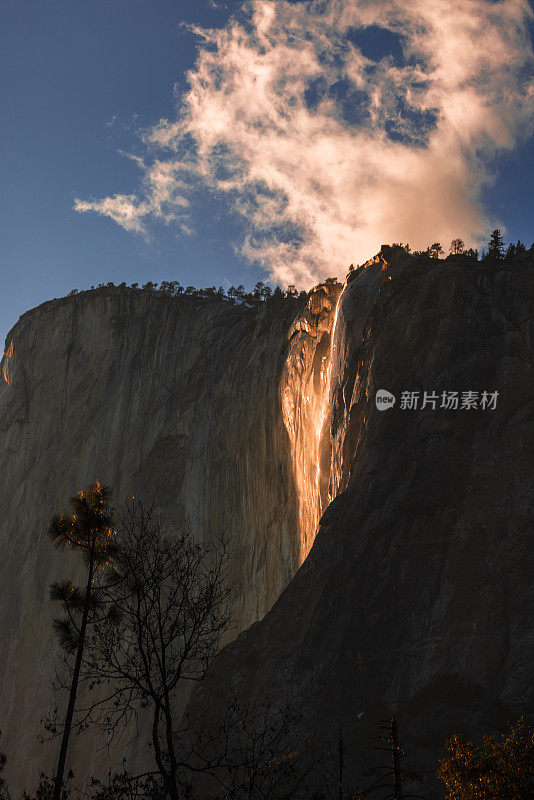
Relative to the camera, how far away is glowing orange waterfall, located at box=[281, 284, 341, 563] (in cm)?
3619

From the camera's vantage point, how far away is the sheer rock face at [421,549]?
22.1 m

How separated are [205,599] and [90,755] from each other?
118 feet

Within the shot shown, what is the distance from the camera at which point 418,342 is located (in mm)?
30734

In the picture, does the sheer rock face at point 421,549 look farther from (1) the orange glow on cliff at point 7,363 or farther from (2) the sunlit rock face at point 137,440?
(1) the orange glow on cliff at point 7,363

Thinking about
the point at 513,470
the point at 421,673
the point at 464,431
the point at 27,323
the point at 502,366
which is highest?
the point at 27,323

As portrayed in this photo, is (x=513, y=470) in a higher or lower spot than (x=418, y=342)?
lower

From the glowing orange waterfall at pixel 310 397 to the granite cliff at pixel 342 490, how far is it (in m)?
0.13

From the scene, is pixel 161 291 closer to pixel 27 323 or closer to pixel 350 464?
pixel 27 323

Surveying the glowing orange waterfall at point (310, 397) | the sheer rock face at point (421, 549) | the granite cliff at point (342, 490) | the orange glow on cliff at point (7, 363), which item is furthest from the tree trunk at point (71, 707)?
the orange glow on cliff at point (7, 363)

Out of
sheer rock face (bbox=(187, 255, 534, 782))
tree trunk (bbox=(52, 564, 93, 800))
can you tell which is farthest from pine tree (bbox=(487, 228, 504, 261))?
tree trunk (bbox=(52, 564, 93, 800))

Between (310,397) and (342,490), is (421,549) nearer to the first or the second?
(342,490)

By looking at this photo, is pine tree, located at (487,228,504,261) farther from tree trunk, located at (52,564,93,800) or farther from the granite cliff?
tree trunk, located at (52,564,93,800)

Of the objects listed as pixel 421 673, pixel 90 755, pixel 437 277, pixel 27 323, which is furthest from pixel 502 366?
pixel 27 323

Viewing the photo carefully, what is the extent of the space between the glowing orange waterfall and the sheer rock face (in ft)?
13.0
